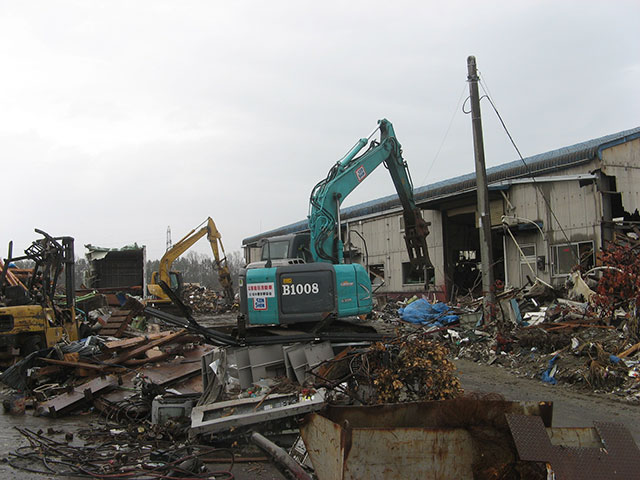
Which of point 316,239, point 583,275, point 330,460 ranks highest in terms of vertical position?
point 316,239

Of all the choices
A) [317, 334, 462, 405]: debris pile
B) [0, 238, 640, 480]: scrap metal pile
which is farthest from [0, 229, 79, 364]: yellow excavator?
[317, 334, 462, 405]: debris pile

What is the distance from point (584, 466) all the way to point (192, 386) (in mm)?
6778

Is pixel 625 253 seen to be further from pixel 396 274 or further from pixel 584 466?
pixel 396 274

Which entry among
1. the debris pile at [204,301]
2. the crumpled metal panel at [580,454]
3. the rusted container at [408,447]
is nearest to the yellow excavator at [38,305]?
the rusted container at [408,447]

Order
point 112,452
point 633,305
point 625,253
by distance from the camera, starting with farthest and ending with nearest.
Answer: point 625,253
point 633,305
point 112,452

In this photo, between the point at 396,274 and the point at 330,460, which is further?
the point at 396,274

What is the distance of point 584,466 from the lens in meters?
3.25

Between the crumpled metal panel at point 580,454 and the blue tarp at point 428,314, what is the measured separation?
1135cm

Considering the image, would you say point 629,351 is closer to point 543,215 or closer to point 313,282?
point 313,282

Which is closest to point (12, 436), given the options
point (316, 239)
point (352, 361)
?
point (352, 361)

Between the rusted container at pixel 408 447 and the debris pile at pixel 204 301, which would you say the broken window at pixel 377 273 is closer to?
the debris pile at pixel 204 301

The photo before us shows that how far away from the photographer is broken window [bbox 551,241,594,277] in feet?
50.4

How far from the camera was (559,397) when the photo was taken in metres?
8.34

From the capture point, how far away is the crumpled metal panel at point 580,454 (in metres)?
3.22
